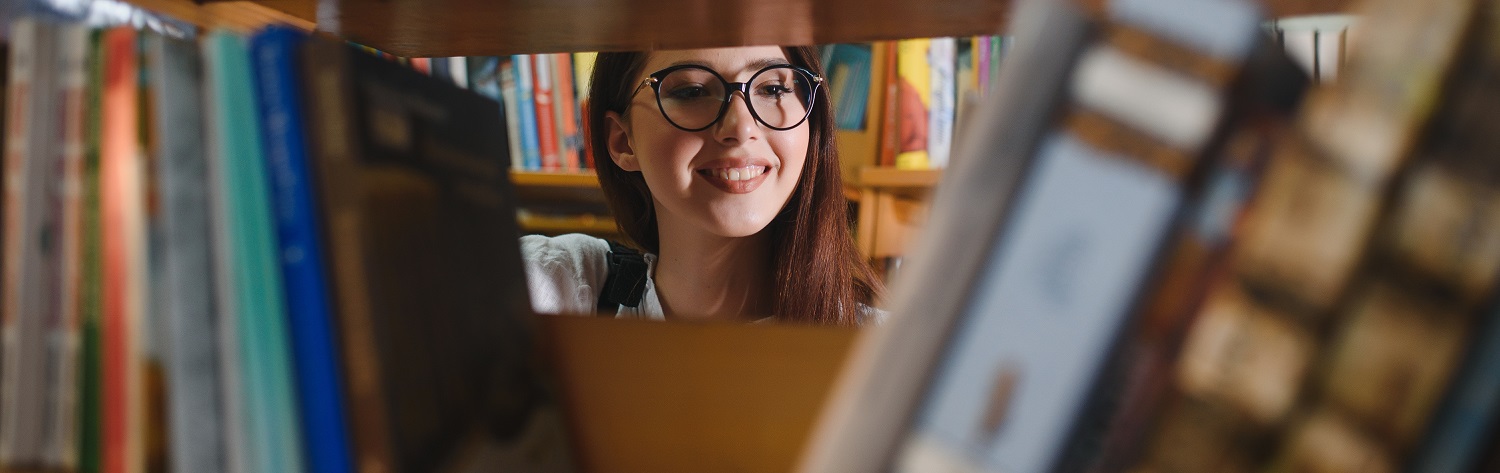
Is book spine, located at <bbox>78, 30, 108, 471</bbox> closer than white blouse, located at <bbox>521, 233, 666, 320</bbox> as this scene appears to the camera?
Yes

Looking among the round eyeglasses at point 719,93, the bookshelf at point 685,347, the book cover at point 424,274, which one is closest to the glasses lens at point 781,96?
Answer: the round eyeglasses at point 719,93

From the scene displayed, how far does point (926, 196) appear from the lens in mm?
2129

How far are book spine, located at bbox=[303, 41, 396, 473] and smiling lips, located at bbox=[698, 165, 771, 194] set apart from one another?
3.00 ft

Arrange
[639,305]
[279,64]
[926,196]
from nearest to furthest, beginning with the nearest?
1. [279,64]
2. [639,305]
3. [926,196]

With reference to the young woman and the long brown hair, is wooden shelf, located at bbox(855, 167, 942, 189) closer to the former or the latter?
the young woman

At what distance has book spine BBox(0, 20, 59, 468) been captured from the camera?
0.46m

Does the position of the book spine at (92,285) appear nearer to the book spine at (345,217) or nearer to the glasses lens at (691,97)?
the book spine at (345,217)

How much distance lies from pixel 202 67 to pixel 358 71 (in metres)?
0.08

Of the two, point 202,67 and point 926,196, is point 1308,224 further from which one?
point 926,196

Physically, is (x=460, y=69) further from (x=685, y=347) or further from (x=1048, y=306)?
(x=1048, y=306)

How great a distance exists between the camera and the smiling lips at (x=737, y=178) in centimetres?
135

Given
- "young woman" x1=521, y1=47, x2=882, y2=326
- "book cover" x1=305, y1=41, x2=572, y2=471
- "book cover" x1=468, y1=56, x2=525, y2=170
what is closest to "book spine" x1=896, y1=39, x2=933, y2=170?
"young woman" x1=521, y1=47, x2=882, y2=326

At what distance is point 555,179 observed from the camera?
7.10 feet

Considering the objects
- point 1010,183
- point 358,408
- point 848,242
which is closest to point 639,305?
point 848,242
